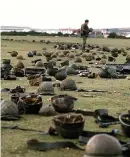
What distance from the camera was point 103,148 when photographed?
579cm

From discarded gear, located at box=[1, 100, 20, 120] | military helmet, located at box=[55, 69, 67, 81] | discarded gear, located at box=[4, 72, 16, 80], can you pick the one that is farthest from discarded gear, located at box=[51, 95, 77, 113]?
discarded gear, located at box=[4, 72, 16, 80]

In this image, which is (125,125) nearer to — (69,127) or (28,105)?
(69,127)

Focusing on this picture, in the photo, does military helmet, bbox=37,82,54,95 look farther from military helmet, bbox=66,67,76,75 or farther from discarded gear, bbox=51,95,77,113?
military helmet, bbox=66,67,76,75

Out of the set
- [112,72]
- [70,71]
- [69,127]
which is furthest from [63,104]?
[70,71]

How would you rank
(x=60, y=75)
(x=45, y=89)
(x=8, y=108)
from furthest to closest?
(x=60, y=75), (x=45, y=89), (x=8, y=108)

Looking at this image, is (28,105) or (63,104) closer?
(28,105)

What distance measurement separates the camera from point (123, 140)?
24.6ft

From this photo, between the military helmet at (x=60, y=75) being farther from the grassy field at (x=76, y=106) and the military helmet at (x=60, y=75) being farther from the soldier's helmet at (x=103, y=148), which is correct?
the soldier's helmet at (x=103, y=148)

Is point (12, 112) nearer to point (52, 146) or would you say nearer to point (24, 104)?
point (24, 104)

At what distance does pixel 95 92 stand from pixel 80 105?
244cm

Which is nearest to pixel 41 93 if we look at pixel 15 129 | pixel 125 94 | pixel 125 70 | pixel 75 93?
pixel 75 93

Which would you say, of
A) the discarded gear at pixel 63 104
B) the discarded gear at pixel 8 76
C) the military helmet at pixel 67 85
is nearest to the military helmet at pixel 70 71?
the discarded gear at pixel 8 76

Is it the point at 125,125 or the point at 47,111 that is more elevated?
the point at 125,125

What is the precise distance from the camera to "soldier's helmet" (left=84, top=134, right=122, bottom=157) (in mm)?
5785
